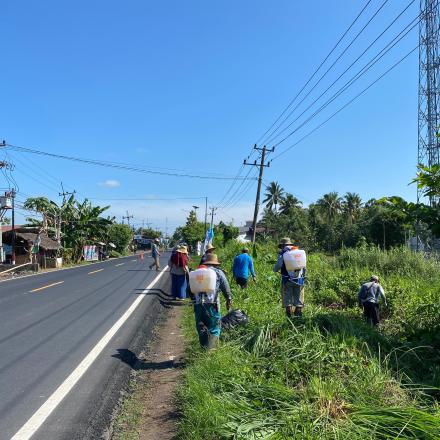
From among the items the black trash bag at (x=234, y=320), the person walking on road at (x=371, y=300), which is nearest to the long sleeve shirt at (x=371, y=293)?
the person walking on road at (x=371, y=300)

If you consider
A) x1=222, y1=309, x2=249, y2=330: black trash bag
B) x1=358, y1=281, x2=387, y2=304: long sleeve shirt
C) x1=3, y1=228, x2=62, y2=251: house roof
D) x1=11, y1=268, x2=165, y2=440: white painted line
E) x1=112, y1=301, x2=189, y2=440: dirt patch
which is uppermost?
x1=3, y1=228, x2=62, y2=251: house roof

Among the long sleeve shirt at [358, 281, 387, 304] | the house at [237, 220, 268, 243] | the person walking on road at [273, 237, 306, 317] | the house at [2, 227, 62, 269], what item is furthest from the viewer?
the house at [237, 220, 268, 243]

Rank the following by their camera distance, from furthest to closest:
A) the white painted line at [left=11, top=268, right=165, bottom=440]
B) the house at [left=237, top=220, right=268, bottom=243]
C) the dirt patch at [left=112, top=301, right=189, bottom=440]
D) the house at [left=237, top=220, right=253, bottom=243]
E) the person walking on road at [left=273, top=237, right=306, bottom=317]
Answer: the house at [left=237, top=220, right=268, bottom=243], the house at [left=237, top=220, right=253, bottom=243], the person walking on road at [left=273, top=237, right=306, bottom=317], the dirt patch at [left=112, top=301, right=189, bottom=440], the white painted line at [left=11, top=268, right=165, bottom=440]

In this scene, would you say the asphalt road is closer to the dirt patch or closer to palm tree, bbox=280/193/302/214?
the dirt patch

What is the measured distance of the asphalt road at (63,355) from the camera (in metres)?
4.71

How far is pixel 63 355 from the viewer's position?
7.12 m

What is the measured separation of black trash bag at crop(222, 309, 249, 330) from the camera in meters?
7.36

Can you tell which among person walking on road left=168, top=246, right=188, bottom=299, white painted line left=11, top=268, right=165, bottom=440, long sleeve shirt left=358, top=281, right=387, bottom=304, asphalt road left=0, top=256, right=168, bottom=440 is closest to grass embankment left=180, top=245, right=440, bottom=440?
asphalt road left=0, top=256, right=168, bottom=440

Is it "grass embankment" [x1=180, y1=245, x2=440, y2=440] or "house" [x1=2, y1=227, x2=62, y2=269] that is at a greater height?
"house" [x1=2, y1=227, x2=62, y2=269]

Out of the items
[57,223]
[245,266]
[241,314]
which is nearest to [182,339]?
[241,314]

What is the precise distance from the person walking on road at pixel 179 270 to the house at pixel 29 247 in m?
26.5

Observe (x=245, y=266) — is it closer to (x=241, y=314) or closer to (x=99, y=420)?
(x=241, y=314)

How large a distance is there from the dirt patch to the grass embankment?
247 millimetres

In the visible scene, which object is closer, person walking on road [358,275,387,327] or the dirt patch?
the dirt patch
